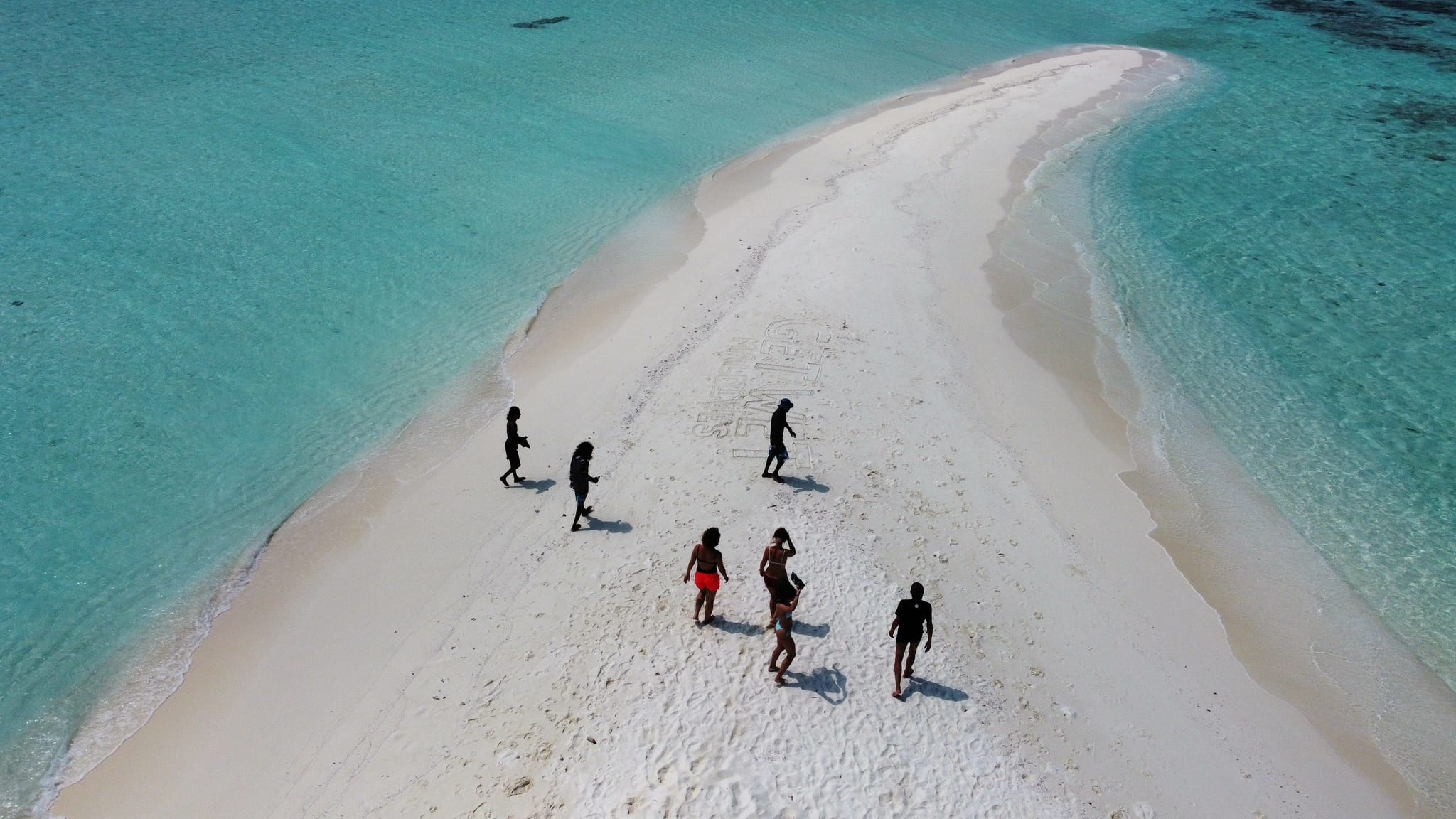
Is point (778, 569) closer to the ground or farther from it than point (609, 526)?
farther from it

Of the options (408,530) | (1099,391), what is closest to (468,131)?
(408,530)

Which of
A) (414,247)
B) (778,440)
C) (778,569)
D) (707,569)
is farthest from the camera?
(414,247)

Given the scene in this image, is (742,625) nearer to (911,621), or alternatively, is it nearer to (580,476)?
(911,621)

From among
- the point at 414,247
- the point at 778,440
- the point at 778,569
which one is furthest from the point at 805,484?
the point at 414,247

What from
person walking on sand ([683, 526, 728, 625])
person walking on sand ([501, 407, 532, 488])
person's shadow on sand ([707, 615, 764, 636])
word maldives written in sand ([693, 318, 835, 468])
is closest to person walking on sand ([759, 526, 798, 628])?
person walking on sand ([683, 526, 728, 625])

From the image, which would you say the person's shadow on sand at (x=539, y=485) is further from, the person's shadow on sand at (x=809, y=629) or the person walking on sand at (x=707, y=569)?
the person's shadow on sand at (x=809, y=629)

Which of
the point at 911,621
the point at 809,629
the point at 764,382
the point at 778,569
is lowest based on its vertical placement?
the point at 809,629

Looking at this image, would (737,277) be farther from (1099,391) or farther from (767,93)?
(767,93)
